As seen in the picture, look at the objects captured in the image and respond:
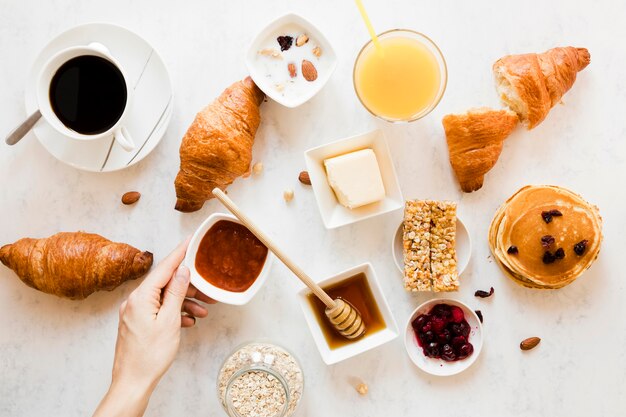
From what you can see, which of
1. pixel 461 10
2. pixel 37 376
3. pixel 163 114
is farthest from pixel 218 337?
pixel 461 10

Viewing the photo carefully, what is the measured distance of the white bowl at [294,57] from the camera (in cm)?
222

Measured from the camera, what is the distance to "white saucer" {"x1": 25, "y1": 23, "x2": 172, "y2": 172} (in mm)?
2223

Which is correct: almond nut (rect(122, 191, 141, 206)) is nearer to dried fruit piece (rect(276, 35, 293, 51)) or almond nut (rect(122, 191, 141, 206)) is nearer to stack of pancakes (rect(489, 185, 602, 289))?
dried fruit piece (rect(276, 35, 293, 51))

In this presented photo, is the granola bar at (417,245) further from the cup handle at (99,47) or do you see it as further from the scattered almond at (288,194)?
the cup handle at (99,47)

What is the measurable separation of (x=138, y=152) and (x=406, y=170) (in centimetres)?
104

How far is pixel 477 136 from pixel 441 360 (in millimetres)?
863

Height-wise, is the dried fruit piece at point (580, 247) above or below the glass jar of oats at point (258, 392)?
above

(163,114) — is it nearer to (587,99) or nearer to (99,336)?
(99,336)

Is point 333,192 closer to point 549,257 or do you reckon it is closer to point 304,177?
point 304,177

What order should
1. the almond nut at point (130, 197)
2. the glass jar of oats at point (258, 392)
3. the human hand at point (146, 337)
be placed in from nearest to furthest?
the human hand at point (146, 337)
the glass jar of oats at point (258, 392)
the almond nut at point (130, 197)

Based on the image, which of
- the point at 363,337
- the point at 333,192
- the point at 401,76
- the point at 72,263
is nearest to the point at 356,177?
the point at 333,192

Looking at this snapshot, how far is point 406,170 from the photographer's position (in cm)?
240

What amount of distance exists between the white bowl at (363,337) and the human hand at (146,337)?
47cm

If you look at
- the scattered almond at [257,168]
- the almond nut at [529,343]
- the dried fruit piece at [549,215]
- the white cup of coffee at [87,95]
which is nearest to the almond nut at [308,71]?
the scattered almond at [257,168]
